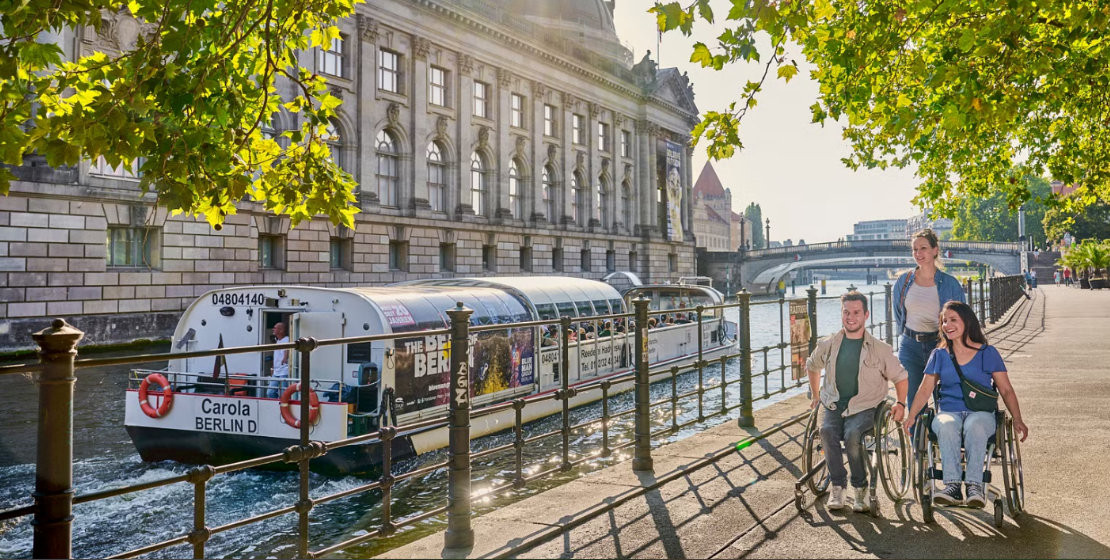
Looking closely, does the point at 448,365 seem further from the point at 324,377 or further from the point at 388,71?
the point at 388,71

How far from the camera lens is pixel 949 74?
712 centimetres

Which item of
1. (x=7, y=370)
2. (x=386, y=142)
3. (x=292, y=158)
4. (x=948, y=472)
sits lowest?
(x=948, y=472)

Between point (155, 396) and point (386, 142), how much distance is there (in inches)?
1030

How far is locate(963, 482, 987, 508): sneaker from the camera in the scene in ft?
16.9

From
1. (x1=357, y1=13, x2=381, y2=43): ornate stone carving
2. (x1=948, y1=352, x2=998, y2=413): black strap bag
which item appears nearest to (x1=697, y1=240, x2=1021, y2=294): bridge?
(x1=357, y1=13, x2=381, y2=43): ornate stone carving

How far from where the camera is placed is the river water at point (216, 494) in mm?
9633

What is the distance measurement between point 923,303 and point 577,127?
46536mm

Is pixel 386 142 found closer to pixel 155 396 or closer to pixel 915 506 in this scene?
pixel 155 396

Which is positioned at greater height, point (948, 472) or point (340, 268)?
point (340, 268)

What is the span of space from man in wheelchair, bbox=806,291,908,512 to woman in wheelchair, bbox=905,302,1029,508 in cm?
27

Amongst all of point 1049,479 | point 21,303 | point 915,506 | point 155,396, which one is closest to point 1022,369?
point 1049,479

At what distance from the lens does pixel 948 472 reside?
209 inches

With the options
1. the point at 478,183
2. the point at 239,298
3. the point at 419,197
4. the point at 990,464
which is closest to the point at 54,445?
the point at 990,464

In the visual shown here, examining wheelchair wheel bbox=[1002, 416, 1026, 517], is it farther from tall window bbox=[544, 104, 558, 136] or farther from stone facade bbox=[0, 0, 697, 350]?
tall window bbox=[544, 104, 558, 136]
